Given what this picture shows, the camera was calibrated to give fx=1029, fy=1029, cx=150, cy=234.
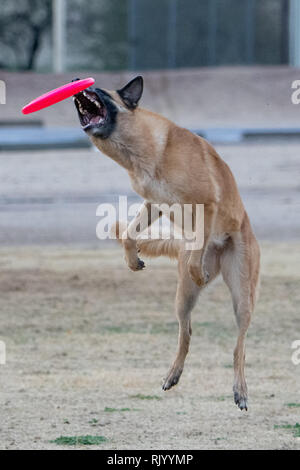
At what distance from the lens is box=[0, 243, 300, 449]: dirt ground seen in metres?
6.16

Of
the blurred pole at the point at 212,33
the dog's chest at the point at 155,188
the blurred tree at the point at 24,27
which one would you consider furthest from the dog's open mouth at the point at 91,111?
the blurred tree at the point at 24,27

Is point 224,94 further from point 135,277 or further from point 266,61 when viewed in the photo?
point 135,277

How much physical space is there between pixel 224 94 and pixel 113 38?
6.09 metres

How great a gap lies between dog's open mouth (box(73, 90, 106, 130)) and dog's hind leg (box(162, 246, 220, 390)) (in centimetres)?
123

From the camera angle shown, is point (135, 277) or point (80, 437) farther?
point (135, 277)

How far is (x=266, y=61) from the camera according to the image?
22047 mm

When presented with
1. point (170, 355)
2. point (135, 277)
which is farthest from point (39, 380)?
point (135, 277)

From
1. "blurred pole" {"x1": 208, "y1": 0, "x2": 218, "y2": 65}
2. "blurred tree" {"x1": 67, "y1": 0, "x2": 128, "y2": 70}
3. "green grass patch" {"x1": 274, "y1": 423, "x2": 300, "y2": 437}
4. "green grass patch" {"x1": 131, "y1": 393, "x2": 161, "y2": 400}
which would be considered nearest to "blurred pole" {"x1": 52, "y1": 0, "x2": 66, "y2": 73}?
"blurred tree" {"x1": 67, "y1": 0, "x2": 128, "y2": 70}

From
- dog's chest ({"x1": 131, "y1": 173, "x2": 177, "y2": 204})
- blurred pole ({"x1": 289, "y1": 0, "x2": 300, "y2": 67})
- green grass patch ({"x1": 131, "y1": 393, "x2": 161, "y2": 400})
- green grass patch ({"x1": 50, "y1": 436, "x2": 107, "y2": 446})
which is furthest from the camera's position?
blurred pole ({"x1": 289, "y1": 0, "x2": 300, "y2": 67})

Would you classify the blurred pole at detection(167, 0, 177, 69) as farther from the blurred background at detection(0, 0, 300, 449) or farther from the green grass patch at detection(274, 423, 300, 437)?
the green grass patch at detection(274, 423, 300, 437)

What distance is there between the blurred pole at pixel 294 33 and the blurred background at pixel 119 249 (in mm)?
36

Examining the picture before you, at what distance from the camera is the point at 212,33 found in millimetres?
21797

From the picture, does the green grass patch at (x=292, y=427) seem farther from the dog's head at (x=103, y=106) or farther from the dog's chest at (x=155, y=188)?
the dog's head at (x=103, y=106)

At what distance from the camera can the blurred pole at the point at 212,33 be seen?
71.3 feet
